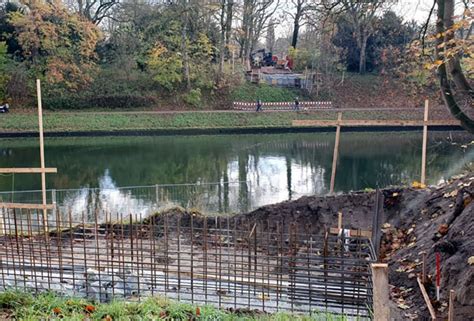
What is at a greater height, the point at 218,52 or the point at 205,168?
the point at 218,52

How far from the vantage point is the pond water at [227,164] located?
1146 centimetres

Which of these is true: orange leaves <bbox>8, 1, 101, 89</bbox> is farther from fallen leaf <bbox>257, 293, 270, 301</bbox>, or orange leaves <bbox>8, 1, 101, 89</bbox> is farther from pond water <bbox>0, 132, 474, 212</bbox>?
fallen leaf <bbox>257, 293, 270, 301</bbox>

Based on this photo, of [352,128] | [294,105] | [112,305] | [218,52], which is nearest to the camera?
[112,305]

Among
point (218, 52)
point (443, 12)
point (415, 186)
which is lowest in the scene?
point (415, 186)

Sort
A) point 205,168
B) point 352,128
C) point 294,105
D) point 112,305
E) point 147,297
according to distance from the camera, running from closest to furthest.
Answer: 1. point 112,305
2. point 147,297
3. point 205,168
4. point 352,128
5. point 294,105

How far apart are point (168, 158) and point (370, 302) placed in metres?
13.4

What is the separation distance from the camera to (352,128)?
21797 mm

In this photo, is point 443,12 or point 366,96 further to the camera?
point 366,96

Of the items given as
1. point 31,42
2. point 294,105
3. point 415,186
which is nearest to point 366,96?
point 294,105

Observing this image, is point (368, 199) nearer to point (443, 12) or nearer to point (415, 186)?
point (415, 186)

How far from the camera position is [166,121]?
22828 mm

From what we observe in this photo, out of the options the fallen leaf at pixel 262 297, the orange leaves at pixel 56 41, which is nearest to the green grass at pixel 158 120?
the orange leaves at pixel 56 41

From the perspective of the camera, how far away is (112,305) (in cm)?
404

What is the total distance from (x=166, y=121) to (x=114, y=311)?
19.3 meters
